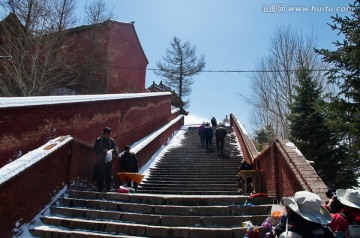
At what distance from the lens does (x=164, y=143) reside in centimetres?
1778

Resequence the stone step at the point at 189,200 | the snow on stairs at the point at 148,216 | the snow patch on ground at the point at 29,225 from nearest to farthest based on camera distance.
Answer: the snow patch on ground at the point at 29,225
the snow on stairs at the point at 148,216
the stone step at the point at 189,200

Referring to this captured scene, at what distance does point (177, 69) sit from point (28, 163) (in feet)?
123

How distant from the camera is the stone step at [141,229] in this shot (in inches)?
229

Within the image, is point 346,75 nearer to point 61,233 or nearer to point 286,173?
point 286,173

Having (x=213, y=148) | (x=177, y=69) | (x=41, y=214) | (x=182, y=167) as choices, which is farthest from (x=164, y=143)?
(x=177, y=69)

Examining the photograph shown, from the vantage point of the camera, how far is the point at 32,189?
20.7 ft

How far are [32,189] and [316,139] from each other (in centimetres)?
1142

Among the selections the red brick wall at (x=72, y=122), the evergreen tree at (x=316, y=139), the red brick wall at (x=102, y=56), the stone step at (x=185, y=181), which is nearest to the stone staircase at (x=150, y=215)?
the red brick wall at (x=72, y=122)

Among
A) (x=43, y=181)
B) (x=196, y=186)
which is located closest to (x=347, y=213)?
(x=43, y=181)

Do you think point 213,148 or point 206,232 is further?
point 213,148

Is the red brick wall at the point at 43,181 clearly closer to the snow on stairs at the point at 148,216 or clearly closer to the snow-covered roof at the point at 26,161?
the snow-covered roof at the point at 26,161

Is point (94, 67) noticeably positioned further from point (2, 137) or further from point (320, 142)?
point (2, 137)

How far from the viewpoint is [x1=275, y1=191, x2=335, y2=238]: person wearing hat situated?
3.18 m

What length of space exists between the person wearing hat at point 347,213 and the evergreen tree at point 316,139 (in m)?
9.52
